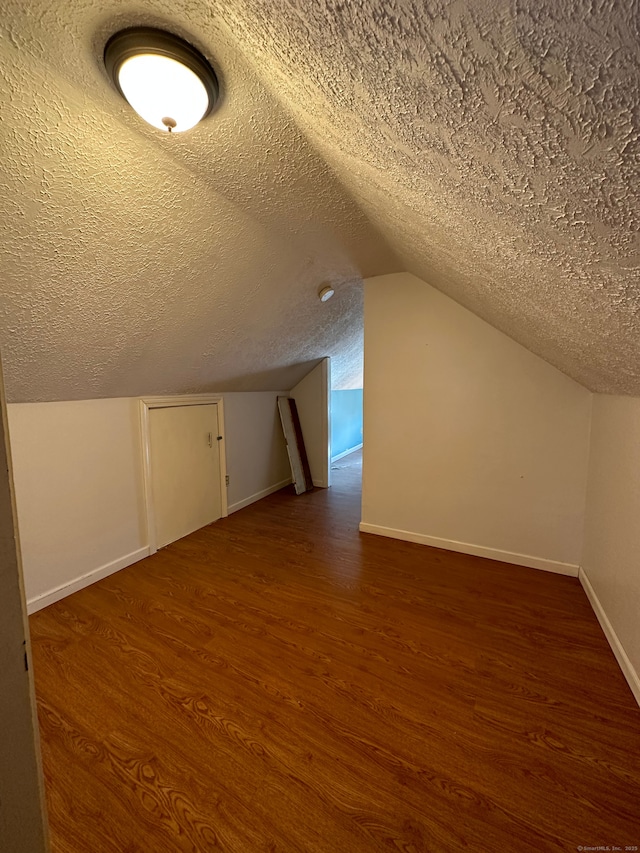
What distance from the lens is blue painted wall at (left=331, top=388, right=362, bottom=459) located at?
5781 mm

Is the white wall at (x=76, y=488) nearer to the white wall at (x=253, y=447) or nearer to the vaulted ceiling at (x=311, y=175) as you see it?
the vaulted ceiling at (x=311, y=175)

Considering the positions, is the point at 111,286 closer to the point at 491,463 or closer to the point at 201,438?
the point at 201,438

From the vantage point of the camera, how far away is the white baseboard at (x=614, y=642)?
1.38 meters

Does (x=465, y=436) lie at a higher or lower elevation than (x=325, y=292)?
lower

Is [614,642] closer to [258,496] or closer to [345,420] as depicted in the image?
[258,496]

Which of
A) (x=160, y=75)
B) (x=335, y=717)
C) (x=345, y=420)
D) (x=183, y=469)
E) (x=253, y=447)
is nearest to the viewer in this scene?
(x=160, y=75)

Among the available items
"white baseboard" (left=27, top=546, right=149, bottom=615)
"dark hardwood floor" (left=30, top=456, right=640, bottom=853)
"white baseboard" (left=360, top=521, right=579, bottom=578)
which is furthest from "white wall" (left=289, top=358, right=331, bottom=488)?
"white baseboard" (left=27, top=546, right=149, bottom=615)

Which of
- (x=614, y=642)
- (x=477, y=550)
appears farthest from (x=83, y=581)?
(x=614, y=642)

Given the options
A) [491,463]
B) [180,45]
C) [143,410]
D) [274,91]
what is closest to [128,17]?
[180,45]

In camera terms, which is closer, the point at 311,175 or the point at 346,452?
the point at 311,175

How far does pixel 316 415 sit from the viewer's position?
4238 millimetres

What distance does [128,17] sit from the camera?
815 mm

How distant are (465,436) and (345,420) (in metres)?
3.74

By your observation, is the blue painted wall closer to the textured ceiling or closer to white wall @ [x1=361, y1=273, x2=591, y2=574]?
white wall @ [x1=361, y1=273, x2=591, y2=574]
